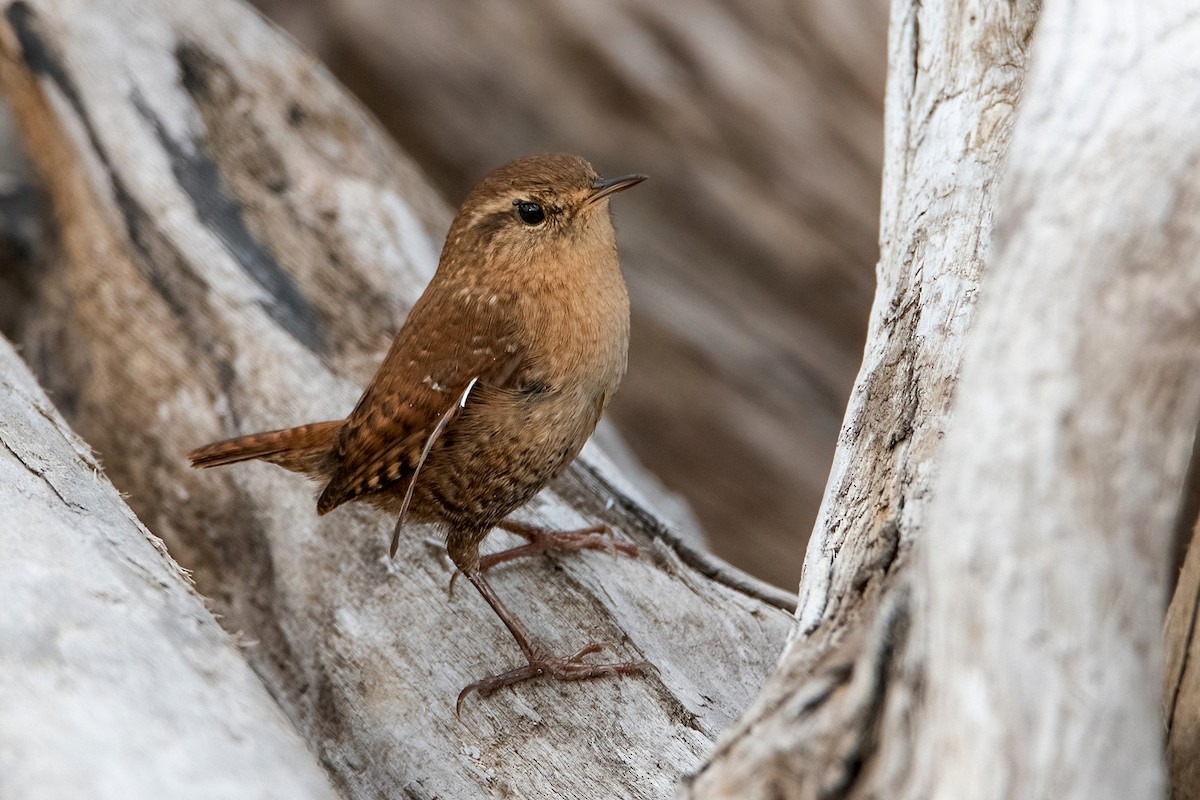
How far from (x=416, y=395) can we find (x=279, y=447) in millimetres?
388

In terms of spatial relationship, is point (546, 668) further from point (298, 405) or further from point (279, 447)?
point (298, 405)

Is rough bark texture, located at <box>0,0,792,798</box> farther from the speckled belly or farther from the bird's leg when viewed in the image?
the speckled belly

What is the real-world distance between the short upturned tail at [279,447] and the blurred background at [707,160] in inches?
105

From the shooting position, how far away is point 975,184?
258 centimetres

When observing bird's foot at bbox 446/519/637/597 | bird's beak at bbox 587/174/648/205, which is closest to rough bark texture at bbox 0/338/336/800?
bird's foot at bbox 446/519/637/597

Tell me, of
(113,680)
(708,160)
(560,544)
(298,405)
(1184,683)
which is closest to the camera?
(113,680)

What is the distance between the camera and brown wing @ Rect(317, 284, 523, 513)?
2.86m

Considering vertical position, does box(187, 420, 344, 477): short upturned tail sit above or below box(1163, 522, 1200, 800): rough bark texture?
below

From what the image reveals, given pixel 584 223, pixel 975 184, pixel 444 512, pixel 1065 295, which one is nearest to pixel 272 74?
pixel 584 223

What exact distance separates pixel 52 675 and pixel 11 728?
107 millimetres

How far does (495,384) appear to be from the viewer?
285 cm

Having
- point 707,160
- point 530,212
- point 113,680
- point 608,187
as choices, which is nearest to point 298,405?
point 530,212

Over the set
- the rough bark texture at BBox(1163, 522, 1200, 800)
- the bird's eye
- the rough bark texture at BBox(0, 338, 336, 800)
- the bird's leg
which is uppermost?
the rough bark texture at BBox(1163, 522, 1200, 800)

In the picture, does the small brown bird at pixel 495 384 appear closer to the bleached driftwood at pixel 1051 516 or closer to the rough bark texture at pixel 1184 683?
the bleached driftwood at pixel 1051 516
